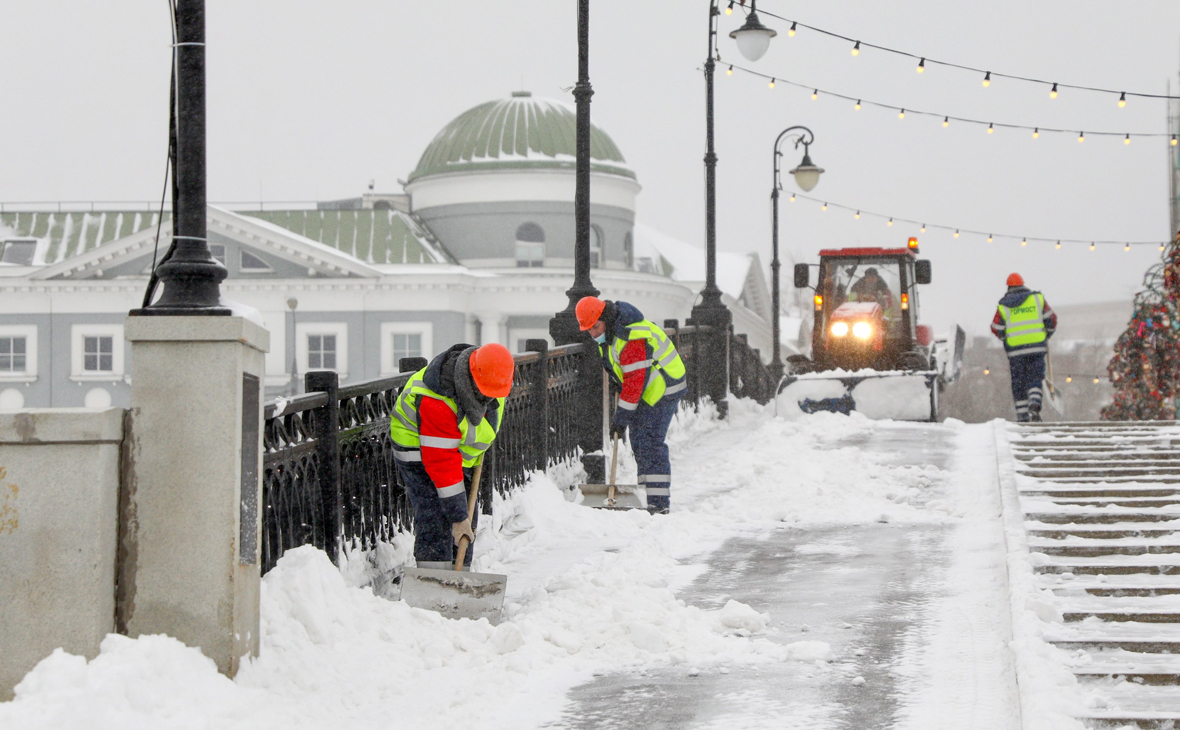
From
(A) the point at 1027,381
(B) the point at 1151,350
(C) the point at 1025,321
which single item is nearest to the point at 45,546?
(C) the point at 1025,321

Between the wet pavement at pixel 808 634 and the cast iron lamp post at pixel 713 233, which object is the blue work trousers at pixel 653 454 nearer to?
the wet pavement at pixel 808 634

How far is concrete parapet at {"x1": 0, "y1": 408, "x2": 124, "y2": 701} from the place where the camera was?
16.6ft

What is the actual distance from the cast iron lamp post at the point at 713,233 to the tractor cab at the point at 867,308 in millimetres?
1232

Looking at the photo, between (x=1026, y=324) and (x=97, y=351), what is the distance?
1312 inches

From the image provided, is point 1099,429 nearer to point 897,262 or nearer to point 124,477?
point 897,262

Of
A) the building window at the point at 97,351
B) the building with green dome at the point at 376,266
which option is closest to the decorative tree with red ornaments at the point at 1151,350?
the building with green dome at the point at 376,266

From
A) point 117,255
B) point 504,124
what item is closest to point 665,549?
point 117,255

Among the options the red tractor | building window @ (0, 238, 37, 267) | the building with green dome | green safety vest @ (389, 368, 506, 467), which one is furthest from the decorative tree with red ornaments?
building window @ (0, 238, 37, 267)

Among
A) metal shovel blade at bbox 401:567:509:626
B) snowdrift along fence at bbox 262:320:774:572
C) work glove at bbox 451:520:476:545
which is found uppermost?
snowdrift along fence at bbox 262:320:774:572

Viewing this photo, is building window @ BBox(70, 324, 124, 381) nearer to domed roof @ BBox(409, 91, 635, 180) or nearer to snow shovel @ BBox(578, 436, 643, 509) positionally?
domed roof @ BBox(409, 91, 635, 180)

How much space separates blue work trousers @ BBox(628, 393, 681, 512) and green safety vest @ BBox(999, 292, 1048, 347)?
7.48 metres

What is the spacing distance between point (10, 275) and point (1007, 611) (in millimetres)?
40718

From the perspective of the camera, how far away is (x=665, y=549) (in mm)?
8648

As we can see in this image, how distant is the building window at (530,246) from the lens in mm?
46875
